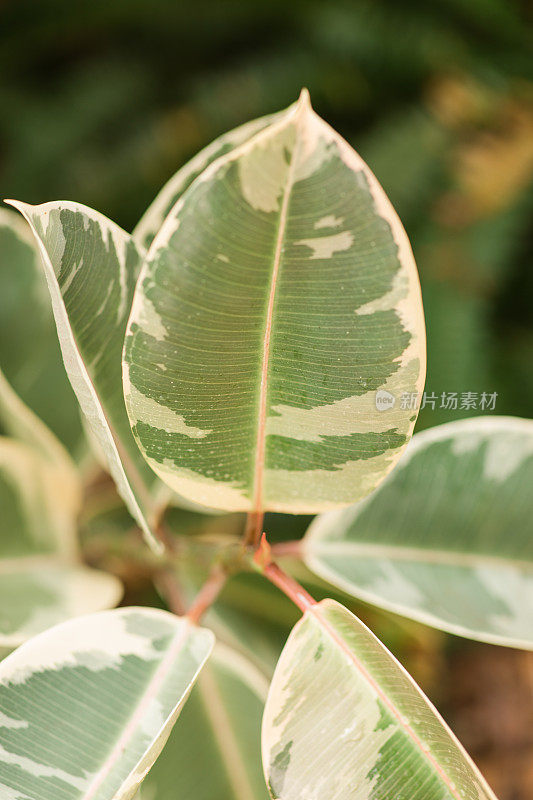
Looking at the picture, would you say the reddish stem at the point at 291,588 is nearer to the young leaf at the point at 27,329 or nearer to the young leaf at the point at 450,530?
the young leaf at the point at 450,530

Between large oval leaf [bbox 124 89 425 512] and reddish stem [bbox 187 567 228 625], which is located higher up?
large oval leaf [bbox 124 89 425 512]

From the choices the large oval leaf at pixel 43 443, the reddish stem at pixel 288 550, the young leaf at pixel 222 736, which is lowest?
the young leaf at pixel 222 736

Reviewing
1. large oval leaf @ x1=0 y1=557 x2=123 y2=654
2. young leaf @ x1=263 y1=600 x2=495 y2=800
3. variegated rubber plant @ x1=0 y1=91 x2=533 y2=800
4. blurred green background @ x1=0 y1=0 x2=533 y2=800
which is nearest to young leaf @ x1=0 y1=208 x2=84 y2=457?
variegated rubber plant @ x1=0 y1=91 x2=533 y2=800

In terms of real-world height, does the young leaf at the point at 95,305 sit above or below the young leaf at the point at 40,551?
above

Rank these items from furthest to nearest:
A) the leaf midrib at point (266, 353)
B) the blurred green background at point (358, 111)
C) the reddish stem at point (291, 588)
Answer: the blurred green background at point (358, 111), the reddish stem at point (291, 588), the leaf midrib at point (266, 353)

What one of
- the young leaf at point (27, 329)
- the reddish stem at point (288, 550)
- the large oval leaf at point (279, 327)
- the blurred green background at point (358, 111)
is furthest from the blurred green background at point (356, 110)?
the large oval leaf at point (279, 327)

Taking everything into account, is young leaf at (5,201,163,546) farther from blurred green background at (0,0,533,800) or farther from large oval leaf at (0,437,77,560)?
blurred green background at (0,0,533,800)

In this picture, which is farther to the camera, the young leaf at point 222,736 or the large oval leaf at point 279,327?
the young leaf at point 222,736

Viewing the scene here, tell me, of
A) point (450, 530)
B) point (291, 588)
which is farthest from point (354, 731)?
point (450, 530)
